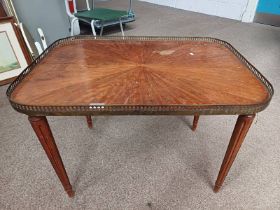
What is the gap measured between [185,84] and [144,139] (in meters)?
0.63

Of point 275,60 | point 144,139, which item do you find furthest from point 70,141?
point 275,60

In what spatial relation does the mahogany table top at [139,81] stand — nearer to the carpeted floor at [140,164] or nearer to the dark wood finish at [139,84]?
the dark wood finish at [139,84]

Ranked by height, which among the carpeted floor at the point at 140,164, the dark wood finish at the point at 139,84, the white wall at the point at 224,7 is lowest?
the carpeted floor at the point at 140,164

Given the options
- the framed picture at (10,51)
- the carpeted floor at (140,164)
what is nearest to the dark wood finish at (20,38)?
the framed picture at (10,51)

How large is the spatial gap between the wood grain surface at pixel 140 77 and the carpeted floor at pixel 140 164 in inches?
21.6

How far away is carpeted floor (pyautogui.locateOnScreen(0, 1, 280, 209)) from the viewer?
1.00 metres

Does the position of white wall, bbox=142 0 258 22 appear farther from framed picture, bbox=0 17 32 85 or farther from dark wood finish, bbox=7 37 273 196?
framed picture, bbox=0 17 32 85

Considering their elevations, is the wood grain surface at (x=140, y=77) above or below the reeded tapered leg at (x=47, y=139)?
above

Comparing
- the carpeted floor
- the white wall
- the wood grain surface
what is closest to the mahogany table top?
the wood grain surface

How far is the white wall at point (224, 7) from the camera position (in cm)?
330

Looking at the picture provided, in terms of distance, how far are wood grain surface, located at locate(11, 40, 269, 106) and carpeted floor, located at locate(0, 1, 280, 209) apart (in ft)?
1.80

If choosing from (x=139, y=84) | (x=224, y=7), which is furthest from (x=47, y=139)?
(x=224, y=7)

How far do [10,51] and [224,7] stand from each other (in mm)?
3295

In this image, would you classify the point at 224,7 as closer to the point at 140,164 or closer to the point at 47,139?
the point at 140,164
